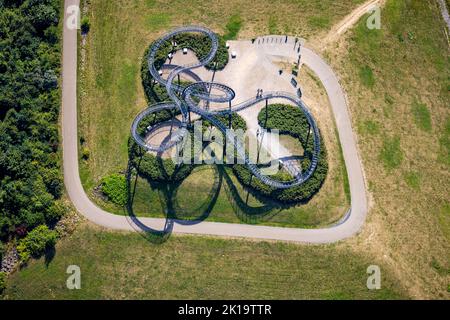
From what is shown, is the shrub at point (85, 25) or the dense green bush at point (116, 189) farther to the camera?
the shrub at point (85, 25)

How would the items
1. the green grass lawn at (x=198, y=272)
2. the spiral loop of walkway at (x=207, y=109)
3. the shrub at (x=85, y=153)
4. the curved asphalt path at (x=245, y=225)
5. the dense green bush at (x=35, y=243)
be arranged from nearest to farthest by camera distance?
the green grass lawn at (x=198, y=272)
the dense green bush at (x=35, y=243)
the curved asphalt path at (x=245, y=225)
the spiral loop of walkway at (x=207, y=109)
the shrub at (x=85, y=153)

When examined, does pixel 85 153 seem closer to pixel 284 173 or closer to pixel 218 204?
pixel 218 204

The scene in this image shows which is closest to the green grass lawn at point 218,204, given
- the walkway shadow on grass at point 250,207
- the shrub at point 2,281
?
A: the walkway shadow on grass at point 250,207

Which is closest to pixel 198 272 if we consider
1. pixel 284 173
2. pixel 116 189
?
pixel 116 189

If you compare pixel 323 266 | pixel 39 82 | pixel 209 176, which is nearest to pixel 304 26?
pixel 209 176

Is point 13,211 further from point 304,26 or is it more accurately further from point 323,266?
point 304,26

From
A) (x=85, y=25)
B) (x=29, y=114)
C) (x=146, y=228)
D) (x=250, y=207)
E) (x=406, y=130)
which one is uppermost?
(x=85, y=25)

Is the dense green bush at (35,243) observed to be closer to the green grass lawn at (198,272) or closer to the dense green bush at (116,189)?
the green grass lawn at (198,272)
